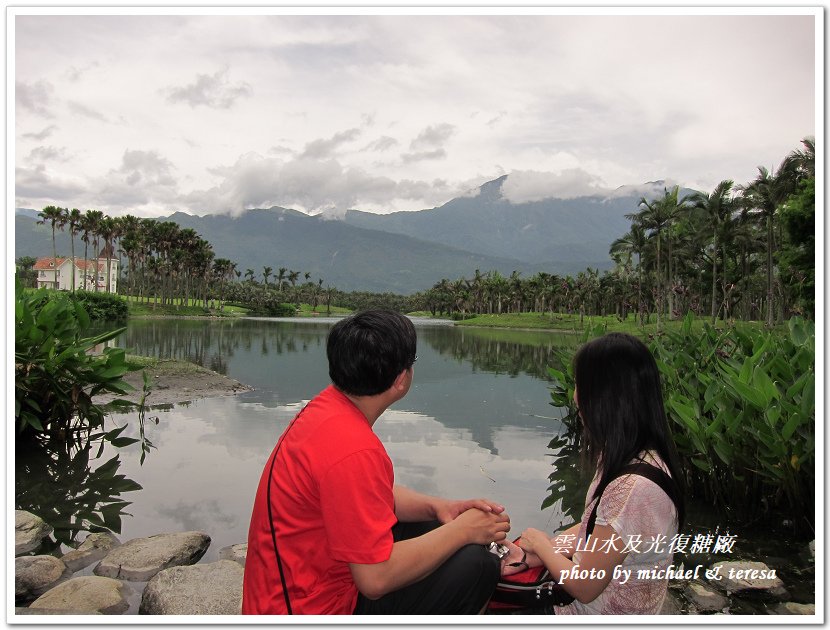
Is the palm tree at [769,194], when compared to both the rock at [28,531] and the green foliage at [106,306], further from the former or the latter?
the green foliage at [106,306]

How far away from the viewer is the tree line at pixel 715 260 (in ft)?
64.8

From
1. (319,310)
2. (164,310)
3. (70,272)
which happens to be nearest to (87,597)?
(70,272)

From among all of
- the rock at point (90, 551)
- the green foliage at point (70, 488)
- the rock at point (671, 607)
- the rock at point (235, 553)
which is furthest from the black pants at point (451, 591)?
the green foliage at point (70, 488)

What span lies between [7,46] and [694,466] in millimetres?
5681

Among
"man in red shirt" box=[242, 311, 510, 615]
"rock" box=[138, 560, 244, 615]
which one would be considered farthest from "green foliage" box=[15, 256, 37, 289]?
"man in red shirt" box=[242, 311, 510, 615]

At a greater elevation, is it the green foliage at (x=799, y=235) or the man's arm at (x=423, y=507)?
the green foliage at (x=799, y=235)

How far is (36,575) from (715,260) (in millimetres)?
40556

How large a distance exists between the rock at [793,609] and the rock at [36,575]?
403 cm

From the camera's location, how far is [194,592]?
3.44 metres

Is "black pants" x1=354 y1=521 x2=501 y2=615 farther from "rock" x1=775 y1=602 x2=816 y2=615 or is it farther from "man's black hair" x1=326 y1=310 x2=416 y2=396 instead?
"rock" x1=775 y1=602 x2=816 y2=615

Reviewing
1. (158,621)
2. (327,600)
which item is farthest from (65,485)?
(327,600)

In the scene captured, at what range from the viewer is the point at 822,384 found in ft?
8.76

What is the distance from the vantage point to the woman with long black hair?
1.81m

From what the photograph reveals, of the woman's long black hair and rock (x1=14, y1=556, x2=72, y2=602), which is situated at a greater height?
the woman's long black hair
